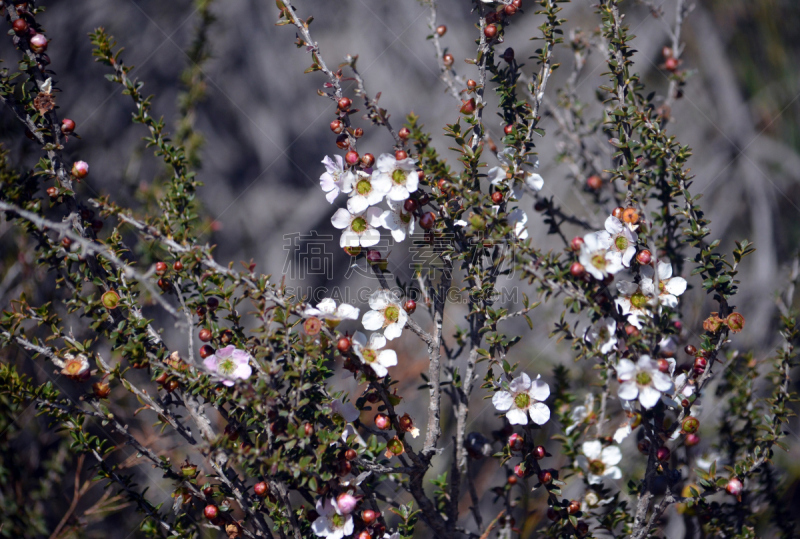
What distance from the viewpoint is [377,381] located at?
0.93m

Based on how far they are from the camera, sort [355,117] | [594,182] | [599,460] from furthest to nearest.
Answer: [355,117] < [594,182] < [599,460]

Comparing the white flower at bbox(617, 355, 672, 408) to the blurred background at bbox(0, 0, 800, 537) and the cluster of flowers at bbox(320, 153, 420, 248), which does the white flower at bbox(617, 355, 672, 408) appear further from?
the blurred background at bbox(0, 0, 800, 537)

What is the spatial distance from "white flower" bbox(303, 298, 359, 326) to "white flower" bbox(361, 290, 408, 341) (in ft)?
0.25

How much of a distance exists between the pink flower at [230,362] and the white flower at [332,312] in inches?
6.4

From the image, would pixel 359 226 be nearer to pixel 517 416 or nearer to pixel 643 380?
pixel 517 416

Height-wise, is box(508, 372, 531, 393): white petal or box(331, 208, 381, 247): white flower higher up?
box(331, 208, 381, 247): white flower

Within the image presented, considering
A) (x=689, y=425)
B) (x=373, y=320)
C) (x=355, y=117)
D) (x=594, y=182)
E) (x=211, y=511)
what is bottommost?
(x=211, y=511)

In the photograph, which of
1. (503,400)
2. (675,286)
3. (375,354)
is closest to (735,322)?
(675,286)

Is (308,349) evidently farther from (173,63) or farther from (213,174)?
(173,63)

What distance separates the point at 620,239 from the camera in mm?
981

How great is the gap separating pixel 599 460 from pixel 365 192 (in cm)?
85

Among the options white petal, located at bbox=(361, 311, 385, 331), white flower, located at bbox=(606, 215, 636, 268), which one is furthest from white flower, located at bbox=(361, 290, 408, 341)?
white flower, located at bbox=(606, 215, 636, 268)

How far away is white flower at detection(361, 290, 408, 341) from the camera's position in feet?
3.31

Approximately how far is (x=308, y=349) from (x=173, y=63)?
63.0 inches
